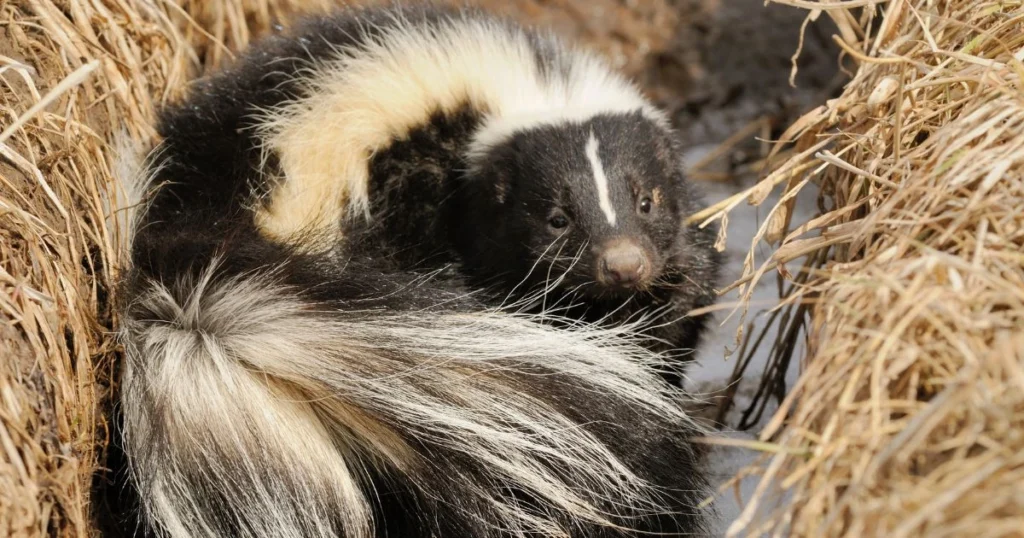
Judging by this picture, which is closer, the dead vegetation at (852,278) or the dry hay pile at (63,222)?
the dead vegetation at (852,278)

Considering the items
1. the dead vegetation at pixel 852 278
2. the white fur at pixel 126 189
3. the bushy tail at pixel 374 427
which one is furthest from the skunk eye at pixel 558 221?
the white fur at pixel 126 189

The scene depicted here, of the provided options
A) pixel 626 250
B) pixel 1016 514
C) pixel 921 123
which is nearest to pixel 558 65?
pixel 626 250

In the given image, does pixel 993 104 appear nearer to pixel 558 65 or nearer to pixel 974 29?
pixel 974 29

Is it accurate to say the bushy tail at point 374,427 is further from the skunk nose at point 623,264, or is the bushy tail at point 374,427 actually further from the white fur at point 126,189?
the white fur at point 126,189

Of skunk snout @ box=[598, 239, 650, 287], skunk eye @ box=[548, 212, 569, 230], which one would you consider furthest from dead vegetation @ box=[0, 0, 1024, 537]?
skunk eye @ box=[548, 212, 569, 230]

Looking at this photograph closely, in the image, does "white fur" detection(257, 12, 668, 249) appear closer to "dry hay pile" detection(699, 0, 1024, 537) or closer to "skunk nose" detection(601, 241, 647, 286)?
"skunk nose" detection(601, 241, 647, 286)

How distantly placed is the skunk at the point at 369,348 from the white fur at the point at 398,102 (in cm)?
1

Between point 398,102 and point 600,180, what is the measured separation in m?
0.73

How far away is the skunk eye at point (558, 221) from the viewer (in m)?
3.13

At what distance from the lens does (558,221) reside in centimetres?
314

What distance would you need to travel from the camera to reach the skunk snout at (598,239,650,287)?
9.66 feet

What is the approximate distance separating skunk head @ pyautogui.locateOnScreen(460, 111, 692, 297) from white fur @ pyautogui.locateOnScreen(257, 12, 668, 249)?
114 mm

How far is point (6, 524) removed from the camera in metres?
2.06

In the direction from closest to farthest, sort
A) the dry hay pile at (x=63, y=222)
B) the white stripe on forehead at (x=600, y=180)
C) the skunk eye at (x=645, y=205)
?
the dry hay pile at (x=63, y=222) < the white stripe on forehead at (x=600, y=180) < the skunk eye at (x=645, y=205)
